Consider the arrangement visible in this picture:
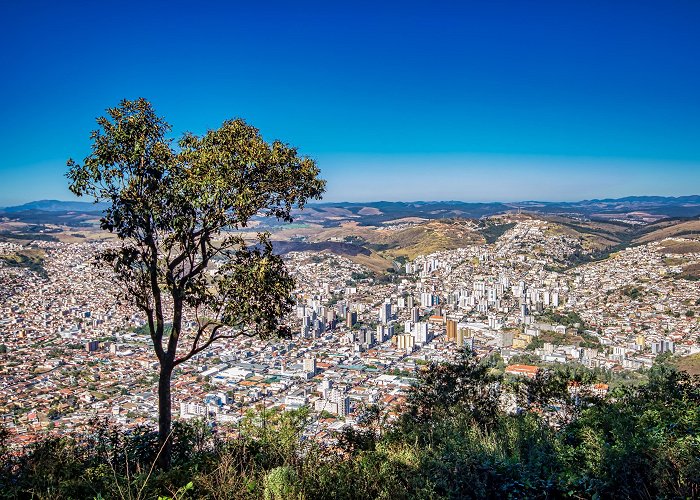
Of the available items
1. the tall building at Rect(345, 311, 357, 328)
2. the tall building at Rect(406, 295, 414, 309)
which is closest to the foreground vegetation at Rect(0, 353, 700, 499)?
the tall building at Rect(345, 311, 357, 328)

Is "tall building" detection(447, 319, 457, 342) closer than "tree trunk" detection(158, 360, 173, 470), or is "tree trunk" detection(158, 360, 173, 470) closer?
"tree trunk" detection(158, 360, 173, 470)

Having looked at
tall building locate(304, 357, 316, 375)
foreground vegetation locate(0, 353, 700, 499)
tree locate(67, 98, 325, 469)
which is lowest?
tall building locate(304, 357, 316, 375)

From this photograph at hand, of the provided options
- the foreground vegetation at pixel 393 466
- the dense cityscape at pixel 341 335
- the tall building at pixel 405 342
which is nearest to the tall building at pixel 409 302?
the dense cityscape at pixel 341 335

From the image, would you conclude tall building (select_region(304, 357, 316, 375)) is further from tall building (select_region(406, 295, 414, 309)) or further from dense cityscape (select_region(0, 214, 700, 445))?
tall building (select_region(406, 295, 414, 309))

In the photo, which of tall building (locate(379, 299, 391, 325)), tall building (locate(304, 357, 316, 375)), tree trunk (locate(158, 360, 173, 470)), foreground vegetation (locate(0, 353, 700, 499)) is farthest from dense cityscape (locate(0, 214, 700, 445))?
foreground vegetation (locate(0, 353, 700, 499))

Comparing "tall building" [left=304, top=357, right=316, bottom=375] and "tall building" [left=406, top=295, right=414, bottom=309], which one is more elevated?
"tall building" [left=304, top=357, right=316, bottom=375]

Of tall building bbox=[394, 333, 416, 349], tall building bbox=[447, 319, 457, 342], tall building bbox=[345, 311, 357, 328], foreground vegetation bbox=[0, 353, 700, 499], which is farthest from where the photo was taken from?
tall building bbox=[345, 311, 357, 328]

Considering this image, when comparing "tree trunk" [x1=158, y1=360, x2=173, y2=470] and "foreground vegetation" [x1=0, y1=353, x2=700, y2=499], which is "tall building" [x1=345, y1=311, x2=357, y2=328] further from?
"tree trunk" [x1=158, y1=360, x2=173, y2=470]

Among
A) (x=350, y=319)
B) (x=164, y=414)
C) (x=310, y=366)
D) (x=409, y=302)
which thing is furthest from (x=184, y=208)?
(x=409, y=302)

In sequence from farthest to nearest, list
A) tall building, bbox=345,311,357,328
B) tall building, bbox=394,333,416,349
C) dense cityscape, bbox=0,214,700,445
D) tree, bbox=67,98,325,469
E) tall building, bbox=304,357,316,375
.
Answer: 1. tall building, bbox=345,311,357,328
2. tall building, bbox=394,333,416,349
3. tall building, bbox=304,357,316,375
4. dense cityscape, bbox=0,214,700,445
5. tree, bbox=67,98,325,469
